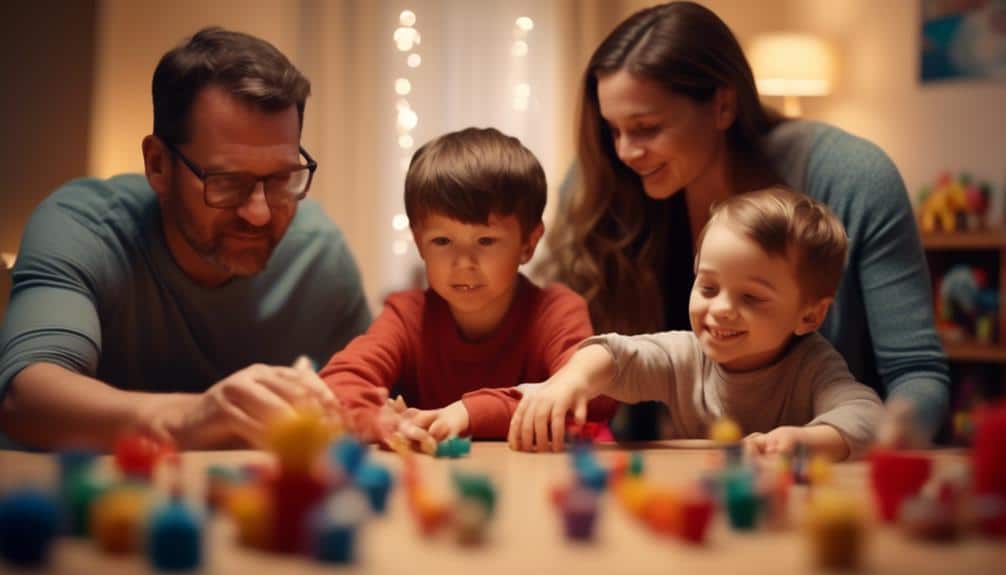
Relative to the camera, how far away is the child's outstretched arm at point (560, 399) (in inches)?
43.6

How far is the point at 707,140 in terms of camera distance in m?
1.57

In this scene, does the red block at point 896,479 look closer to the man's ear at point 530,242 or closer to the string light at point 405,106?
the man's ear at point 530,242

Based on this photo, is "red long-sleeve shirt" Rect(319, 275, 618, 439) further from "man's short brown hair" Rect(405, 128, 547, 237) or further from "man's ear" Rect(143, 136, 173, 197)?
"man's ear" Rect(143, 136, 173, 197)

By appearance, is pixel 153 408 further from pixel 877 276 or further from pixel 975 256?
pixel 975 256

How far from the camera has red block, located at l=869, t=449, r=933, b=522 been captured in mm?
736

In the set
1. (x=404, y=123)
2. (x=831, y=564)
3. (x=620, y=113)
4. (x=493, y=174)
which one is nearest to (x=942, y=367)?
(x=620, y=113)

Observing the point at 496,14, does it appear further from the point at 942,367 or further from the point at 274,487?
the point at 274,487

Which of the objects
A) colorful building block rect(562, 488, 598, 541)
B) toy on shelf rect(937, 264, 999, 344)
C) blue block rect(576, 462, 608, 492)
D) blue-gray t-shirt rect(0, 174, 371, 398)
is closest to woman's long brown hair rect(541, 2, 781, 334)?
blue-gray t-shirt rect(0, 174, 371, 398)

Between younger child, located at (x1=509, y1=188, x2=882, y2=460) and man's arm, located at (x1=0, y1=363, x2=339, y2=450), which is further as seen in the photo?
younger child, located at (x1=509, y1=188, x2=882, y2=460)

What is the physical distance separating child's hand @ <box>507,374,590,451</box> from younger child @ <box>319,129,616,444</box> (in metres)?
0.10

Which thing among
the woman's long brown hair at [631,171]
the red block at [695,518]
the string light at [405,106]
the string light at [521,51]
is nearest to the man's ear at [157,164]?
the woman's long brown hair at [631,171]

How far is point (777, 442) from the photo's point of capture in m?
1.05

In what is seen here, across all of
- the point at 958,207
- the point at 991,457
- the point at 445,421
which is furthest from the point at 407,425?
the point at 958,207

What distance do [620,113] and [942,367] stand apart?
613mm
